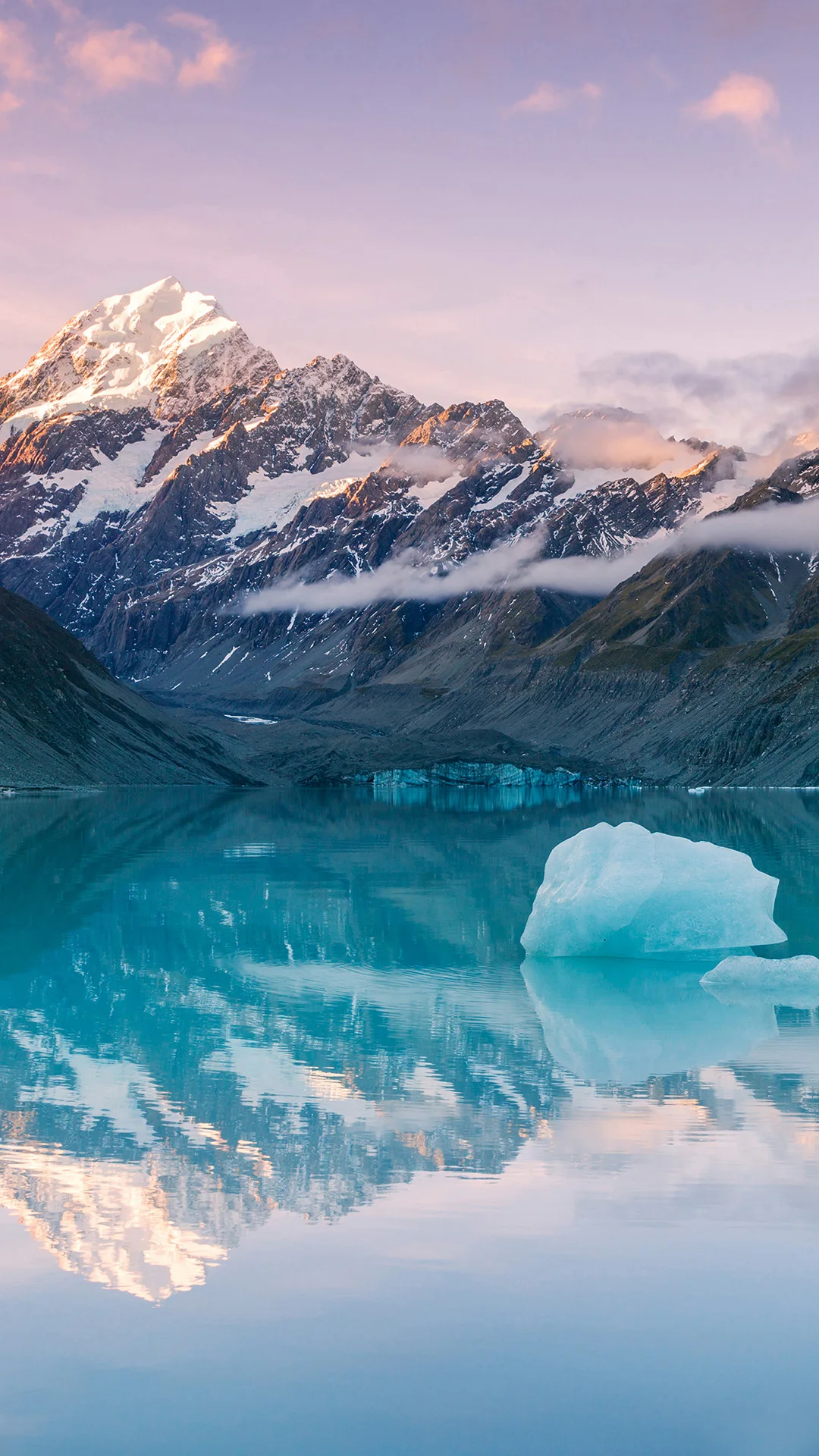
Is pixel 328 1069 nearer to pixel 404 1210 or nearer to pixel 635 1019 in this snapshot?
pixel 635 1019

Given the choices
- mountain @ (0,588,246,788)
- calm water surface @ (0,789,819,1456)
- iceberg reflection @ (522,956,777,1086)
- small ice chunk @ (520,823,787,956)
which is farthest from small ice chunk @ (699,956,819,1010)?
mountain @ (0,588,246,788)

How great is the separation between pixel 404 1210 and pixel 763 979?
16622 millimetres

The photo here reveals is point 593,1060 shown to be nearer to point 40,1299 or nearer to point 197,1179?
point 197,1179

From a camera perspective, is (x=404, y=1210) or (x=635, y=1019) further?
(x=635, y=1019)

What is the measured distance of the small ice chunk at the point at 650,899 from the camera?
3228 centimetres

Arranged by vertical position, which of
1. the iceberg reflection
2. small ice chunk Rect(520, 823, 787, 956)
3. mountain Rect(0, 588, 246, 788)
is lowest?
the iceberg reflection

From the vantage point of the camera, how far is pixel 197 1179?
15.5 metres

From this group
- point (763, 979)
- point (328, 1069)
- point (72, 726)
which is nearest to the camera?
point (328, 1069)

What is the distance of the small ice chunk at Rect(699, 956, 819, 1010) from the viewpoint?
2819cm

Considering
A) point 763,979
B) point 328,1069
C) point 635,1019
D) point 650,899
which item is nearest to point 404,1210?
point 328,1069

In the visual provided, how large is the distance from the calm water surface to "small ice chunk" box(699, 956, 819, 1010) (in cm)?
95

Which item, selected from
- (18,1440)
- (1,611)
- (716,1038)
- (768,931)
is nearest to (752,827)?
(768,931)

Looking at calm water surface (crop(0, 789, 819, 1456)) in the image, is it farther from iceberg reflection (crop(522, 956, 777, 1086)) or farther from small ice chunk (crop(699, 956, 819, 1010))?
small ice chunk (crop(699, 956, 819, 1010))

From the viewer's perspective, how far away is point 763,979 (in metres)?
29.3
